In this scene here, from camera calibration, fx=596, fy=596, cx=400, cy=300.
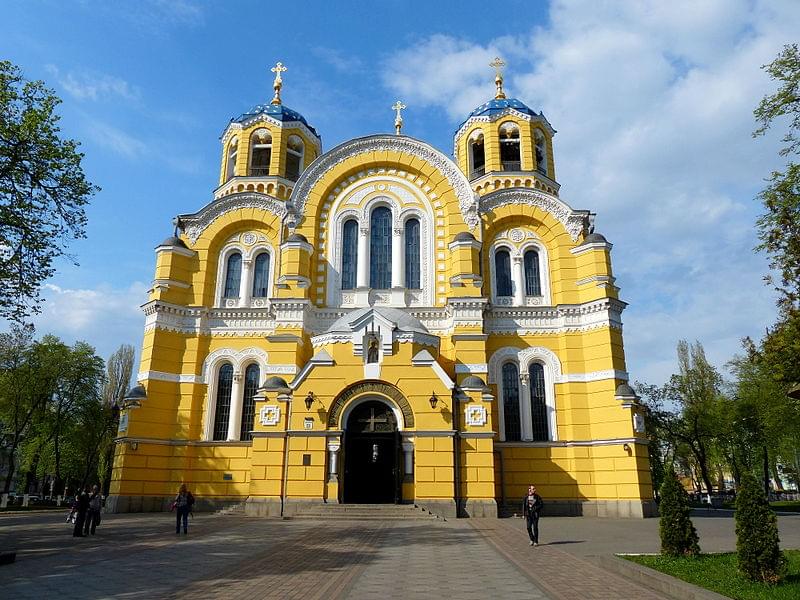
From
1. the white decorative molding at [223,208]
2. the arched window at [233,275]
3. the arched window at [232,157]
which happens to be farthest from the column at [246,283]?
the arched window at [232,157]

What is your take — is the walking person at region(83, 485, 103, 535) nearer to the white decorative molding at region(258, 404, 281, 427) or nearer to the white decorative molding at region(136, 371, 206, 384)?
the white decorative molding at region(258, 404, 281, 427)

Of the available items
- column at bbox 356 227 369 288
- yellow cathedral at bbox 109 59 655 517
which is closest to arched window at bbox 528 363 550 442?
yellow cathedral at bbox 109 59 655 517

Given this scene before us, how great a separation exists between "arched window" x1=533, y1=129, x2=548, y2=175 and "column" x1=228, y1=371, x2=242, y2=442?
1869cm

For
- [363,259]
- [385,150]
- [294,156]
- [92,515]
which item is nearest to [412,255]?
[363,259]

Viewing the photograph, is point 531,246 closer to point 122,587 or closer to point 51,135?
point 51,135

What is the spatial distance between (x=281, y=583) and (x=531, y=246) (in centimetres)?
2160

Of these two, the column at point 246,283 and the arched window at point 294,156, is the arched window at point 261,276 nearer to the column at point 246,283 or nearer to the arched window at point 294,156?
the column at point 246,283

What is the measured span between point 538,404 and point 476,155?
559 inches

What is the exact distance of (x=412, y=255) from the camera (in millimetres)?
28219

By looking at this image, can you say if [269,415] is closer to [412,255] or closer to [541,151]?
[412,255]

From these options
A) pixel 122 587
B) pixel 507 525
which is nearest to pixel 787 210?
pixel 507 525

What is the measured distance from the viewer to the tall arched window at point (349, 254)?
91.6 feet

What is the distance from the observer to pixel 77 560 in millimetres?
12453

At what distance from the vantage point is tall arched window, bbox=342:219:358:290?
2791 cm
